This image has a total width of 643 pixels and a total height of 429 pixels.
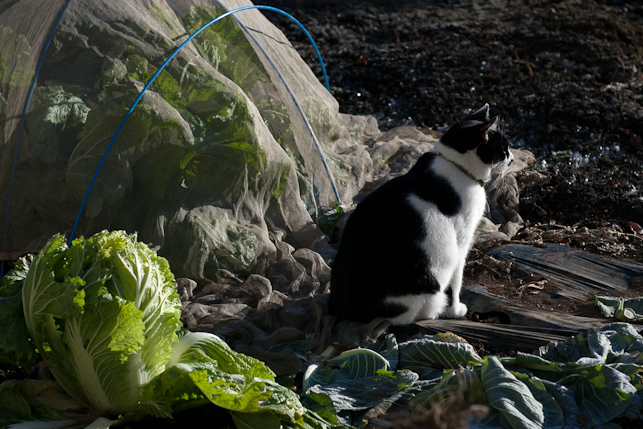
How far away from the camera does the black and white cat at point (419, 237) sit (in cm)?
382

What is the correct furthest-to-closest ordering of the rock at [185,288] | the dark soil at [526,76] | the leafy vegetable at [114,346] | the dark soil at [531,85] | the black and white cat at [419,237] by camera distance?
the dark soil at [526,76] < the dark soil at [531,85] < the rock at [185,288] < the black and white cat at [419,237] < the leafy vegetable at [114,346]

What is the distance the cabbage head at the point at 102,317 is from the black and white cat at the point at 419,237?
1320 millimetres

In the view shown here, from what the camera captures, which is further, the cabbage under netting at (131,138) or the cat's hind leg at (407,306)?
the cabbage under netting at (131,138)

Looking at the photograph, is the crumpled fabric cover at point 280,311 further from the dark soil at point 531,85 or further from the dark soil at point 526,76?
the dark soil at point 526,76

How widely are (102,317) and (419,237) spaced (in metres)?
1.95

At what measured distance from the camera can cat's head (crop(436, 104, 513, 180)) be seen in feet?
13.4

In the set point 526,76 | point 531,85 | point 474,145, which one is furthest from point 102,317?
point 526,76

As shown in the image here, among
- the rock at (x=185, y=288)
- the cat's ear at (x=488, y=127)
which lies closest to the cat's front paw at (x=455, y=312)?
the cat's ear at (x=488, y=127)

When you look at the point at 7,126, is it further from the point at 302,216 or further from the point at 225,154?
the point at 302,216

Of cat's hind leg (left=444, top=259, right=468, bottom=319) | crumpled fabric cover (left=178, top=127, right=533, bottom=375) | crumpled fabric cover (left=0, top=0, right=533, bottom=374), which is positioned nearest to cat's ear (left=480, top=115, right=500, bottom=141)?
cat's hind leg (left=444, top=259, right=468, bottom=319)

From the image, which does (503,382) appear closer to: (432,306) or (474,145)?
(432,306)

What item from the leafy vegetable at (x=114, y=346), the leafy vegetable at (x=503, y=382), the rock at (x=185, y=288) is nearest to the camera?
the leafy vegetable at (x=114, y=346)

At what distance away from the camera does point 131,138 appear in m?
4.49

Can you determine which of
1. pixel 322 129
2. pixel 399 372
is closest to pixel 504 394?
pixel 399 372
